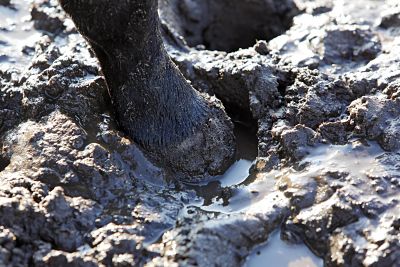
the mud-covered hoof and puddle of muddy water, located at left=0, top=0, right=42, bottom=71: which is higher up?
puddle of muddy water, located at left=0, top=0, right=42, bottom=71

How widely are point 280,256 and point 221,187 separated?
0.51 meters

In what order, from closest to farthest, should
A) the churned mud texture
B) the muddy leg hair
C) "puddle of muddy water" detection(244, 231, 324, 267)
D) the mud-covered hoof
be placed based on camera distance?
the churned mud texture
"puddle of muddy water" detection(244, 231, 324, 267)
the muddy leg hair
the mud-covered hoof

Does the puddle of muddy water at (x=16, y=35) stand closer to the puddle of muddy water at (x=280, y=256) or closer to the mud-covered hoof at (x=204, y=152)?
the mud-covered hoof at (x=204, y=152)

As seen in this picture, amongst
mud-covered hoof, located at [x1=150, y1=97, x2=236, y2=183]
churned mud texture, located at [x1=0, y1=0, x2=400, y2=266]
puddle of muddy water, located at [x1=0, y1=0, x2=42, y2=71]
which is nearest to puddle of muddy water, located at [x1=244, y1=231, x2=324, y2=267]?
churned mud texture, located at [x1=0, y1=0, x2=400, y2=266]

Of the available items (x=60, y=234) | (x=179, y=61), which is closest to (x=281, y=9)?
(x=179, y=61)

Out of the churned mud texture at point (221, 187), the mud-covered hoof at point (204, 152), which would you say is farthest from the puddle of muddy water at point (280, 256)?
the mud-covered hoof at point (204, 152)

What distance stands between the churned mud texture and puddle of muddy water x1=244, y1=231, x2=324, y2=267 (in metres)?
0.04

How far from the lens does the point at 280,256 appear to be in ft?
9.28

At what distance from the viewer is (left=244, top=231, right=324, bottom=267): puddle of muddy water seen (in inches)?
110

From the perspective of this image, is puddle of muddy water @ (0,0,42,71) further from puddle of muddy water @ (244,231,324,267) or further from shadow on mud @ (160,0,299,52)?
puddle of muddy water @ (244,231,324,267)

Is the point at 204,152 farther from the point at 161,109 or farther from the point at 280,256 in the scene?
the point at 280,256

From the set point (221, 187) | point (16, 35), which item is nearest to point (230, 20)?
point (16, 35)

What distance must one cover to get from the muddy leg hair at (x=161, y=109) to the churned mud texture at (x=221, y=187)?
120mm

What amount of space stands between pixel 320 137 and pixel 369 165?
28cm
